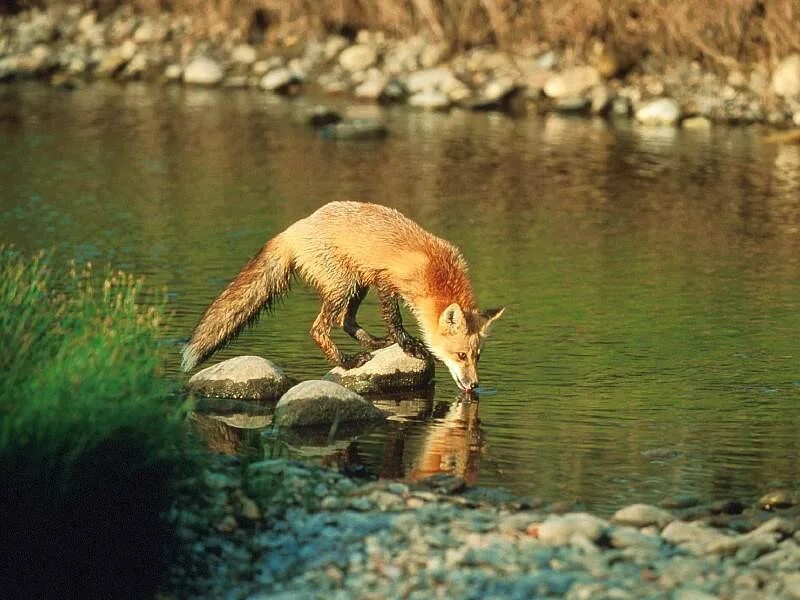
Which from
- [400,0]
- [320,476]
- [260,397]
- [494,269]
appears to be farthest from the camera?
[400,0]

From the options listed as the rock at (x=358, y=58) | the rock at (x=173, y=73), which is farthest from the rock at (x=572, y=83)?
the rock at (x=173, y=73)

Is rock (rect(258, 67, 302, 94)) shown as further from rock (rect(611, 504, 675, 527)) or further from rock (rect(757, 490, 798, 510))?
rock (rect(611, 504, 675, 527))

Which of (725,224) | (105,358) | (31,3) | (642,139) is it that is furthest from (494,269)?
(31,3)

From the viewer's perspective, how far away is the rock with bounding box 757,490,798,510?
946 cm

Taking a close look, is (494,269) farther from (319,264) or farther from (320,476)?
(320,476)

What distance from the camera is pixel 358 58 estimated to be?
35.9m

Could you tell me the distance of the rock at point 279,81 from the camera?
35.2 m

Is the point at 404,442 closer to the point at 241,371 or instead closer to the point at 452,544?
the point at 241,371

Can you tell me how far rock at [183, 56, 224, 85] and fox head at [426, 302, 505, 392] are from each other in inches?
982

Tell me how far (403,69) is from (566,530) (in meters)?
27.2

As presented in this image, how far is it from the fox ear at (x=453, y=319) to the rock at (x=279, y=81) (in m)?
23.9

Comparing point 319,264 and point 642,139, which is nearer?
point 319,264

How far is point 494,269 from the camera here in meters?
17.4

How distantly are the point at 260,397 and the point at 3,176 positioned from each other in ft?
41.3
